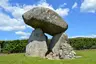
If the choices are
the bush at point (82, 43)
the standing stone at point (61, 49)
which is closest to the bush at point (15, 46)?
the bush at point (82, 43)

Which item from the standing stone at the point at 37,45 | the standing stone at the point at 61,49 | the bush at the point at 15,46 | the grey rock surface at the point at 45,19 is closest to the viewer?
the grey rock surface at the point at 45,19

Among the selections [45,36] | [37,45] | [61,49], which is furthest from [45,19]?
[61,49]

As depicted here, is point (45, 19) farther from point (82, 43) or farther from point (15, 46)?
point (82, 43)

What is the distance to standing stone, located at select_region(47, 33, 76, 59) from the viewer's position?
1895cm

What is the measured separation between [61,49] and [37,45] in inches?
79.5

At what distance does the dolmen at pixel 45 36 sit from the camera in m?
18.5

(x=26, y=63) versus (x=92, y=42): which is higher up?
(x=92, y=42)

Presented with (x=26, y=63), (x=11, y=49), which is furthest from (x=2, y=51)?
(x=26, y=63)

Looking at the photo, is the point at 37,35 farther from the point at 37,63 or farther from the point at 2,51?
the point at 2,51

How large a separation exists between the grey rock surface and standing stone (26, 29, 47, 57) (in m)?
0.77

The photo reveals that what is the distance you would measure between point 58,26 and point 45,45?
1.84m

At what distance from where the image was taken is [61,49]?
1925 cm

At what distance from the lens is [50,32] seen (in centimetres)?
2000

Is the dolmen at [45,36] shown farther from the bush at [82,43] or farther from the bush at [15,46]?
the bush at [82,43]
